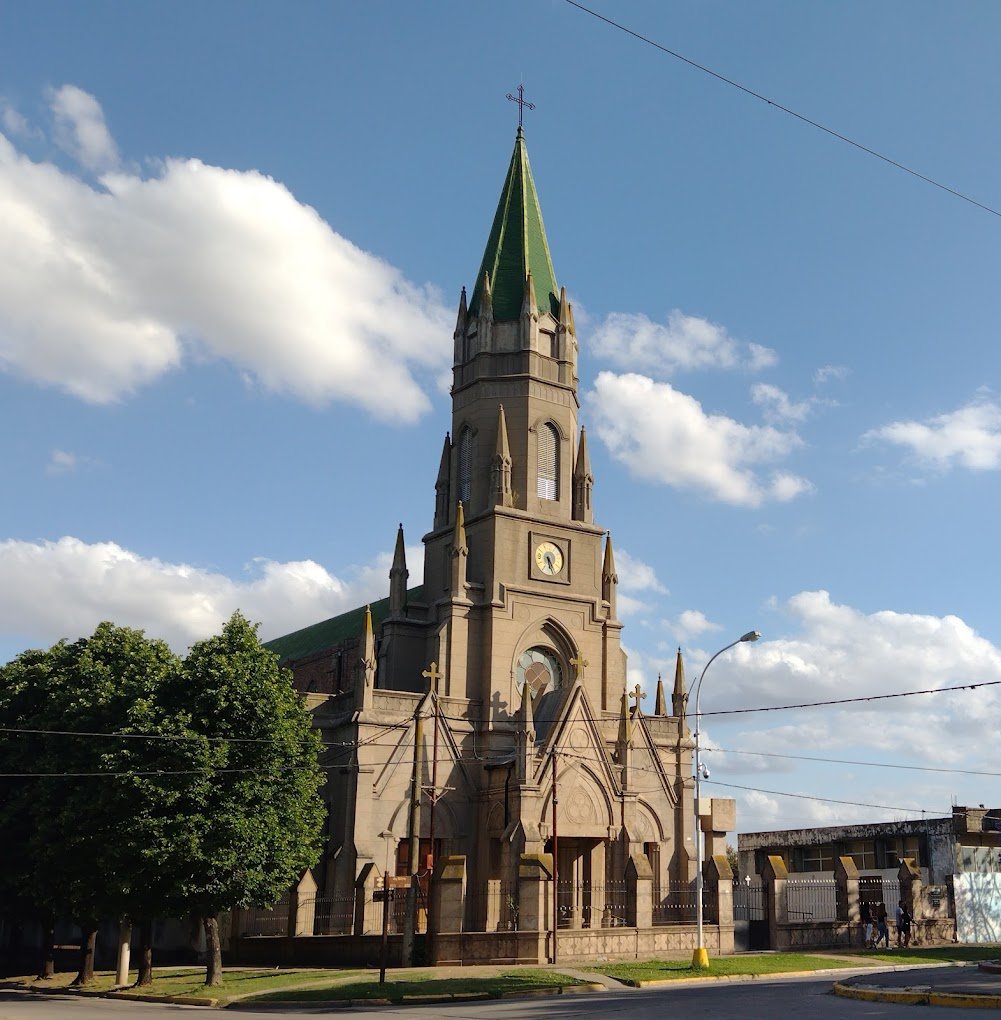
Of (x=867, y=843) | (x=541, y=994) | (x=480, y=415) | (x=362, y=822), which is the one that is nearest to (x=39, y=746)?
(x=362, y=822)

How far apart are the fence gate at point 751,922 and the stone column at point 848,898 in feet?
10.4

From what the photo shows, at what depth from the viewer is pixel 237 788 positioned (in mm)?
35781

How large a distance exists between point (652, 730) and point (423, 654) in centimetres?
1090

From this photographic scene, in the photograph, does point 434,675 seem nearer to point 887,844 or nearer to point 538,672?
point 538,672

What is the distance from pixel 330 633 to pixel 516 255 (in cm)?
2343

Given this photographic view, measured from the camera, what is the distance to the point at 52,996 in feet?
116

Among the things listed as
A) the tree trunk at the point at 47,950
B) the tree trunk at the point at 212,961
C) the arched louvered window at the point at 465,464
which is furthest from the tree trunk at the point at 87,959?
the arched louvered window at the point at 465,464

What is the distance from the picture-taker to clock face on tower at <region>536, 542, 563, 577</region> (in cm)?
5459

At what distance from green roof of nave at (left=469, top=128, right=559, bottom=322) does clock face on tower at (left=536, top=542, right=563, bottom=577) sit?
38.2 feet

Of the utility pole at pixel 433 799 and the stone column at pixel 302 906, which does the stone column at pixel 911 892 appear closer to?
the utility pole at pixel 433 799

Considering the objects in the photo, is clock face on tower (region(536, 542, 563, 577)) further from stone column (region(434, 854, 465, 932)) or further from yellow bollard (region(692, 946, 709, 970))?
yellow bollard (region(692, 946, 709, 970))

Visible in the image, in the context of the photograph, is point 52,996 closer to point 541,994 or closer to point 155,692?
point 155,692

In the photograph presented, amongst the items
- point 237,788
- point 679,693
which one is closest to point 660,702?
point 679,693

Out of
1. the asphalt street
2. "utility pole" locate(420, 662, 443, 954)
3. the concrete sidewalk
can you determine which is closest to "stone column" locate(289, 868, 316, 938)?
"utility pole" locate(420, 662, 443, 954)
